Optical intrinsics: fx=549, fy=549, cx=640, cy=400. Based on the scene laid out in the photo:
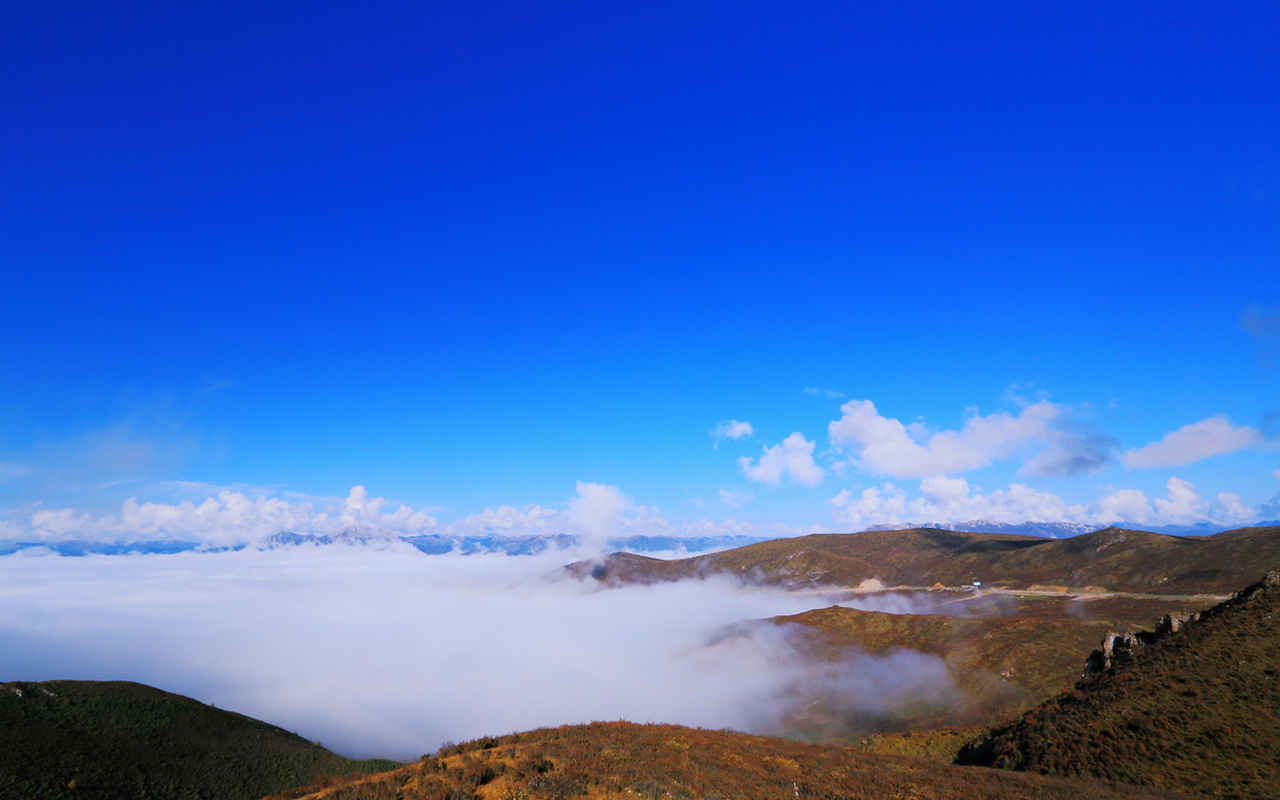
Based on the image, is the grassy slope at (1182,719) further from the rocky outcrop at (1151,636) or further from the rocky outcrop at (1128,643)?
the rocky outcrop at (1128,643)

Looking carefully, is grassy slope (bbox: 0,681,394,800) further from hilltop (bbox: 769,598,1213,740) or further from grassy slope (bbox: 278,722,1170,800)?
hilltop (bbox: 769,598,1213,740)

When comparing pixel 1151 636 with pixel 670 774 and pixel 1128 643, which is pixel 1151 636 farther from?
pixel 670 774

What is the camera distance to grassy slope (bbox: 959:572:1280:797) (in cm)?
3553

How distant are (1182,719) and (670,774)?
42.2 metres

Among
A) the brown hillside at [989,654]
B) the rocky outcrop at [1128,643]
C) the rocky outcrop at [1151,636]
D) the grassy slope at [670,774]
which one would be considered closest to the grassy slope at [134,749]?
the grassy slope at [670,774]

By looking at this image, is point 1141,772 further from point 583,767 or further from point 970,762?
point 583,767

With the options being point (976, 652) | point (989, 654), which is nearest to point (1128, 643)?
point (989, 654)

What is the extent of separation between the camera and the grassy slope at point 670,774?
74.5 feet

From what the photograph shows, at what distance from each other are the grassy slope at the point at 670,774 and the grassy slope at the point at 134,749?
86.9 ft

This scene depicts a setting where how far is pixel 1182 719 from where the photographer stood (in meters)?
40.7

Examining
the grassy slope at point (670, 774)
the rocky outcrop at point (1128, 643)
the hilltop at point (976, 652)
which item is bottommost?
the hilltop at point (976, 652)

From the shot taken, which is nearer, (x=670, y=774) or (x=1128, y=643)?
(x=670, y=774)

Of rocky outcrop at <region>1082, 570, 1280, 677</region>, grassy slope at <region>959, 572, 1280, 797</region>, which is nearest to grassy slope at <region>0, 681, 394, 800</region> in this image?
grassy slope at <region>959, 572, 1280, 797</region>

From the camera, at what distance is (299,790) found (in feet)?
90.8
